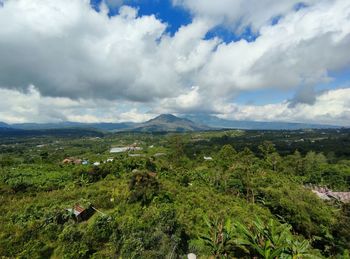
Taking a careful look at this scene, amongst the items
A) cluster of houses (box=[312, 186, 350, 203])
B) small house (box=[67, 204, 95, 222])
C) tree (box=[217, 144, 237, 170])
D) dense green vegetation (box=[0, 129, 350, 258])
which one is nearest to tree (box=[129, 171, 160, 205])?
dense green vegetation (box=[0, 129, 350, 258])

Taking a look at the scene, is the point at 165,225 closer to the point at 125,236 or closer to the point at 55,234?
the point at 125,236

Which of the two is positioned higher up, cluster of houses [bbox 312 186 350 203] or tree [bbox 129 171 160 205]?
tree [bbox 129 171 160 205]

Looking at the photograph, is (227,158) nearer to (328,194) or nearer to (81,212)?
(328,194)

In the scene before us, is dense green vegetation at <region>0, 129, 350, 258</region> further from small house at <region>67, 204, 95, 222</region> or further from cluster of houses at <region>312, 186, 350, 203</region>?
cluster of houses at <region>312, 186, 350, 203</region>

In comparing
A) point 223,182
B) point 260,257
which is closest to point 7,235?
point 260,257

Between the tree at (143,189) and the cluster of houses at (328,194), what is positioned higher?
the tree at (143,189)

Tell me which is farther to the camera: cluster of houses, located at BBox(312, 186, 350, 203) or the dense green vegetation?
cluster of houses, located at BBox(312, 186, 350, 203)

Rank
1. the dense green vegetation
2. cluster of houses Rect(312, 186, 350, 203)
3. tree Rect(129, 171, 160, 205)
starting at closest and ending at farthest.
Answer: the dense green vegetation < tree Rect(129, 171, 160, 205) < cluster of houses Rect(312, 186, 350, 203)

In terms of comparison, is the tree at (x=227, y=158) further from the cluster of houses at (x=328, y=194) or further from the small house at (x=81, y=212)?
the small house at (x=81, y=212)

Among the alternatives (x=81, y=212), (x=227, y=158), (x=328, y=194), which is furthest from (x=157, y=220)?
(x=328, y=194)

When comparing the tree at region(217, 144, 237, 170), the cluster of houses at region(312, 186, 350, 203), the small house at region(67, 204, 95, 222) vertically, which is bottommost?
the cluster of houses at region(312, 186, 350, 203)

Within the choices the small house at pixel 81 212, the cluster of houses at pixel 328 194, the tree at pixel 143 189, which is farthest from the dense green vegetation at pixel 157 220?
the cluster of houses at pixel 328 194
